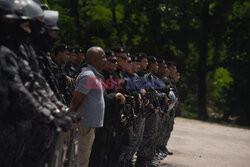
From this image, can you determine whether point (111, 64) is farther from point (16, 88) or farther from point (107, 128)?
point (16, 88)

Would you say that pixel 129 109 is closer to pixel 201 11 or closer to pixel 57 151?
pixel 57 151

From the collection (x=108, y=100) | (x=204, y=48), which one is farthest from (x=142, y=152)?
(x=204, y=48)

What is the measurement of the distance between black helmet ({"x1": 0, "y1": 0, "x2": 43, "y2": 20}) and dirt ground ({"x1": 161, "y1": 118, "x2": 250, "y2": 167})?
5.79m

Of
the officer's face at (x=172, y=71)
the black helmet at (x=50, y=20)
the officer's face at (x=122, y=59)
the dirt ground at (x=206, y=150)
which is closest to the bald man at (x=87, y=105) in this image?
the black helmet at (x=50, y=20)

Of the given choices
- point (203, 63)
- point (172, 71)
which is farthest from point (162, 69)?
point (203, 63)

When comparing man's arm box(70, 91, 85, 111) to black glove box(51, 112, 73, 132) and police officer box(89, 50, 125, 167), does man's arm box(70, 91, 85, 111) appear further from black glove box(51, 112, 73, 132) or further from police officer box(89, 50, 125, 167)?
black glove box(51, 112, 73, 132)

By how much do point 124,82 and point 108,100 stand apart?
0.83 metres

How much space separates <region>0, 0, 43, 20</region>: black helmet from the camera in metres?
3.75

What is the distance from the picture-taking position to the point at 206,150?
1159 cm

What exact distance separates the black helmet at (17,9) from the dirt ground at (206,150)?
19.0 feet

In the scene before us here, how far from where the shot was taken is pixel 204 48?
25766mm

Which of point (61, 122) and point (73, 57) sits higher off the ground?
point (73, 57)

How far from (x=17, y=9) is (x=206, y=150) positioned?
8728 millimetres

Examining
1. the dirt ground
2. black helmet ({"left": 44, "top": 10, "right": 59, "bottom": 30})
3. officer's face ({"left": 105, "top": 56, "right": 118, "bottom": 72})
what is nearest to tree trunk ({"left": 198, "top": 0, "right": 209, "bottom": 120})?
the dirt ground
